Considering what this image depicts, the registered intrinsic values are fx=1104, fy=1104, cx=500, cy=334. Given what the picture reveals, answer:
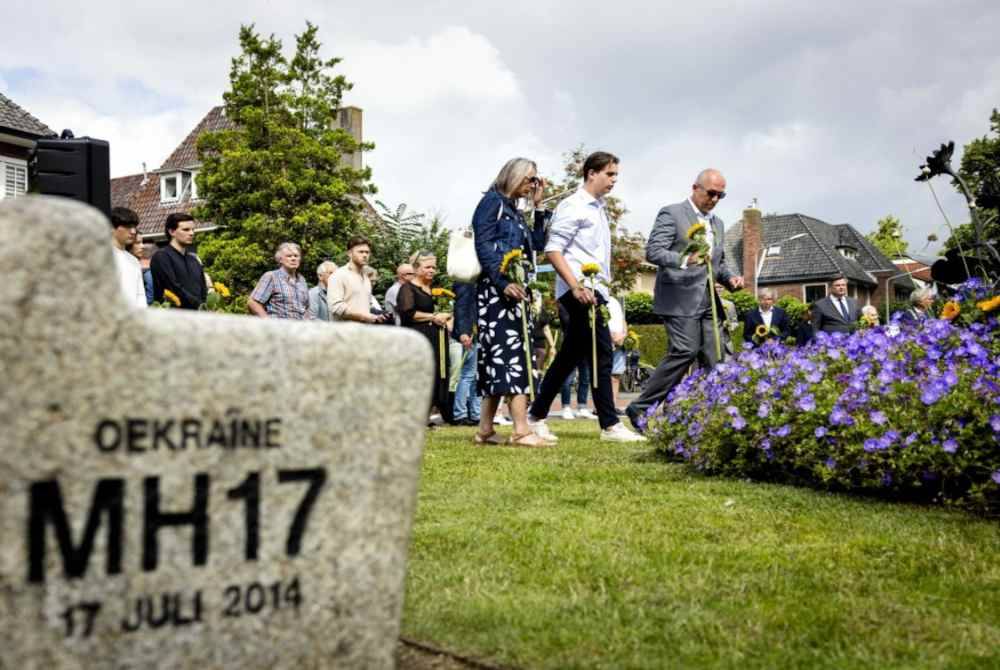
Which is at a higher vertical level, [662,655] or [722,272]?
[722,272]

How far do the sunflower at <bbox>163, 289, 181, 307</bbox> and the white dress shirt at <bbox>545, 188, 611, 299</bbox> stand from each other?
2.86 metres

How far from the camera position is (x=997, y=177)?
602 centimetres

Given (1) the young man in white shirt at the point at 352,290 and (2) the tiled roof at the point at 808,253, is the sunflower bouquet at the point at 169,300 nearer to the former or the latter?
(1) the young man in white shirt at the point at 352,290

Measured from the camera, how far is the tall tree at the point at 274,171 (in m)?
36.6

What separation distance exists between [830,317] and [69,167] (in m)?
9.14

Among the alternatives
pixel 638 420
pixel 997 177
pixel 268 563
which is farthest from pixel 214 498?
pixel 638 420

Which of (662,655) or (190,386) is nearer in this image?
(190,386)

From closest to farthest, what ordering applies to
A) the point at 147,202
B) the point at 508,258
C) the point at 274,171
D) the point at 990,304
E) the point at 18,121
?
the point at 990,304 < the point at 508,258 < the point at 18,121 < the point at 274,171 < the point at 147,202

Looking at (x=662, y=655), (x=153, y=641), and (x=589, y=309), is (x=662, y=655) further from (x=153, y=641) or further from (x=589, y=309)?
(x=589, y=309)

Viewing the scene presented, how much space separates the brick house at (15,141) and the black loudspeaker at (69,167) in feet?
74.3

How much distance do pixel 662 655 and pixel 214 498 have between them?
1.36m

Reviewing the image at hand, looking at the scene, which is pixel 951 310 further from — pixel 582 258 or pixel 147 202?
pixel 147 202

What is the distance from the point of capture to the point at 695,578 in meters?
3.70

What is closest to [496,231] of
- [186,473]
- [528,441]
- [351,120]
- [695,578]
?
[528,441]
